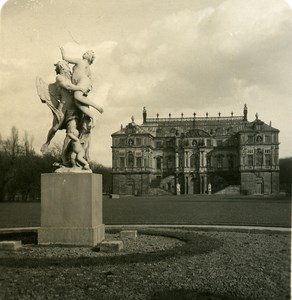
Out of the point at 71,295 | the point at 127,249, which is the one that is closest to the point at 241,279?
the point at 71,295

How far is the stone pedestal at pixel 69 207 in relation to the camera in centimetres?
944

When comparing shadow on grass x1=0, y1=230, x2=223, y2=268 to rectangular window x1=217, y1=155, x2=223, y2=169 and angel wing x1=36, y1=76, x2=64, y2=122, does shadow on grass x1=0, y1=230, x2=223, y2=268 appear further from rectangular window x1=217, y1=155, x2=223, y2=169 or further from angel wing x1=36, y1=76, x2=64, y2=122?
rectangular window x1=217, y1=155, x2=223, y2=169

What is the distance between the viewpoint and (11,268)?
7.43 metres

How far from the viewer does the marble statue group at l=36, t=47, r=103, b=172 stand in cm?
980

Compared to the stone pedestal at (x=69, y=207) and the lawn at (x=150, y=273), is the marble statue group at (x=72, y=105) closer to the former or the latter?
the stone pedestal at (x=69, y=207)

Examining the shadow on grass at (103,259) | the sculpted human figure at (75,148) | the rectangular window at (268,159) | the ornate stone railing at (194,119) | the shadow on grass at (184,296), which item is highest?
the ornate stone railing at (194,119)

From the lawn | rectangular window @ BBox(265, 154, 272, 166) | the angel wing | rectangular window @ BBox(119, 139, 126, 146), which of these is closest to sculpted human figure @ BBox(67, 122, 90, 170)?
the angel wing

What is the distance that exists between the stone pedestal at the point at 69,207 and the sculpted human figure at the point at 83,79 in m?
1.47

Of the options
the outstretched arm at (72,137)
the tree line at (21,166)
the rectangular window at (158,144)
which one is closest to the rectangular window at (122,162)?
the rectangular window at (158,144)

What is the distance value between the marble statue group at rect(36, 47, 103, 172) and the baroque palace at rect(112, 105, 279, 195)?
6325 centimetres

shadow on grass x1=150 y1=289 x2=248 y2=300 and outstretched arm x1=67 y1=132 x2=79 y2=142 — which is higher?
outstretched arm x1=67 y1=132 x2=79 y2=142

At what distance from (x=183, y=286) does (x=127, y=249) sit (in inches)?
131

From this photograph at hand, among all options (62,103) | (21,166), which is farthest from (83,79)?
(21,166)

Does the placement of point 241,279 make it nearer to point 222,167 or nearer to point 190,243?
point 190,243
